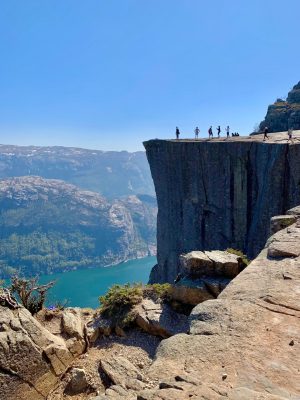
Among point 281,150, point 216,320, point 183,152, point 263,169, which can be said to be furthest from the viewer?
point 183,152

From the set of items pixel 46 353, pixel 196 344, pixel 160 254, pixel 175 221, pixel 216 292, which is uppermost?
pixel 196 344

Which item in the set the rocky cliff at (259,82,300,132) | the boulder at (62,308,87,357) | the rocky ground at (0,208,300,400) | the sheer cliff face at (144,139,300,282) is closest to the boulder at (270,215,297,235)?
the rocky ground at (0,208,300,400)

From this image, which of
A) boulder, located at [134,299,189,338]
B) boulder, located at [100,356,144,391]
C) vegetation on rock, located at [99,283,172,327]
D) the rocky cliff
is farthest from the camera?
the rocky cliff

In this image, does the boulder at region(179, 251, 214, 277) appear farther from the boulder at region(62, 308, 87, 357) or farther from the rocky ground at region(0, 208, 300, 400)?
the boulder at region(62, 308, 87, 357)

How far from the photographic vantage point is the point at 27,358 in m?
12.1

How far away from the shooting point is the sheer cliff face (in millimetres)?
36844

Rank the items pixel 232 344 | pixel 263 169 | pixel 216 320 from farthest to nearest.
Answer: pixel 263 169, pixel 216 320, pixel 232 344

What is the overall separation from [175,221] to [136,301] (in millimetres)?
43284

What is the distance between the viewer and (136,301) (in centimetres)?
1733

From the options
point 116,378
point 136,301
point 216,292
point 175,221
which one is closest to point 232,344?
point 116,378

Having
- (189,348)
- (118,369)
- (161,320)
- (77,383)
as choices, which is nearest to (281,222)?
(161,320)

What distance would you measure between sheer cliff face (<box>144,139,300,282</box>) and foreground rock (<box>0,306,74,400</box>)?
28442mm

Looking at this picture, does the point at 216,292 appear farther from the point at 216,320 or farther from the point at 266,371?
the point at 266,371

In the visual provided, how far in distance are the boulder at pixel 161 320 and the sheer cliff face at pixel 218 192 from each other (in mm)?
23156
